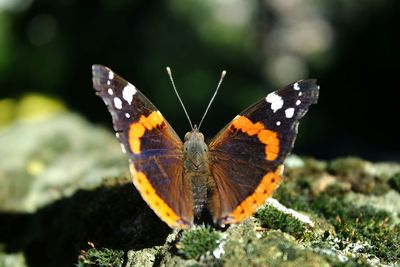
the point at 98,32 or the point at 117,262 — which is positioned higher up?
the point at 98,32

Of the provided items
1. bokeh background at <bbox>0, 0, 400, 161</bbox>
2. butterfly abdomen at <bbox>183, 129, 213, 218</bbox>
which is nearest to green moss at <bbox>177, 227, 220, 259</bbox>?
butterfly abdomen at <bbox>183, 129, 213, 218</bbox>

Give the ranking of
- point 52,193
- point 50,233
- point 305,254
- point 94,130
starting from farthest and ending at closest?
1. point 94,130
2. point 52,193
3. point 50,233
4. point 305,254

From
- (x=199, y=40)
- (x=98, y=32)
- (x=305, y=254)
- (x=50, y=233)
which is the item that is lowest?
(x=305, y=254)

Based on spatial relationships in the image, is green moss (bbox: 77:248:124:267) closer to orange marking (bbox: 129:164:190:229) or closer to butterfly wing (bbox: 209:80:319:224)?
orange marking (bbox: 129:164:190:229)

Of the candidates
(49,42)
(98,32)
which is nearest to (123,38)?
(98,32)

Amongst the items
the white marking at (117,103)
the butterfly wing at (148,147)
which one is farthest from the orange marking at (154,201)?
the white marking at (117,103)

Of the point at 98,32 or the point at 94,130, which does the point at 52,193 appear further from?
the point at 98,32

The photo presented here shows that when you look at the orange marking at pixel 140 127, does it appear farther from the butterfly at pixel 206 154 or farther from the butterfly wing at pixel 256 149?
the butterfly wing at pixel 256 149

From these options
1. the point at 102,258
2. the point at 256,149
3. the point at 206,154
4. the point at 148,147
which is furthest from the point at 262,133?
the point at 102,258

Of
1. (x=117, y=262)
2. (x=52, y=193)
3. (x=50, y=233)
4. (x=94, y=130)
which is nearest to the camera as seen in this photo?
(x=117, y=262)
